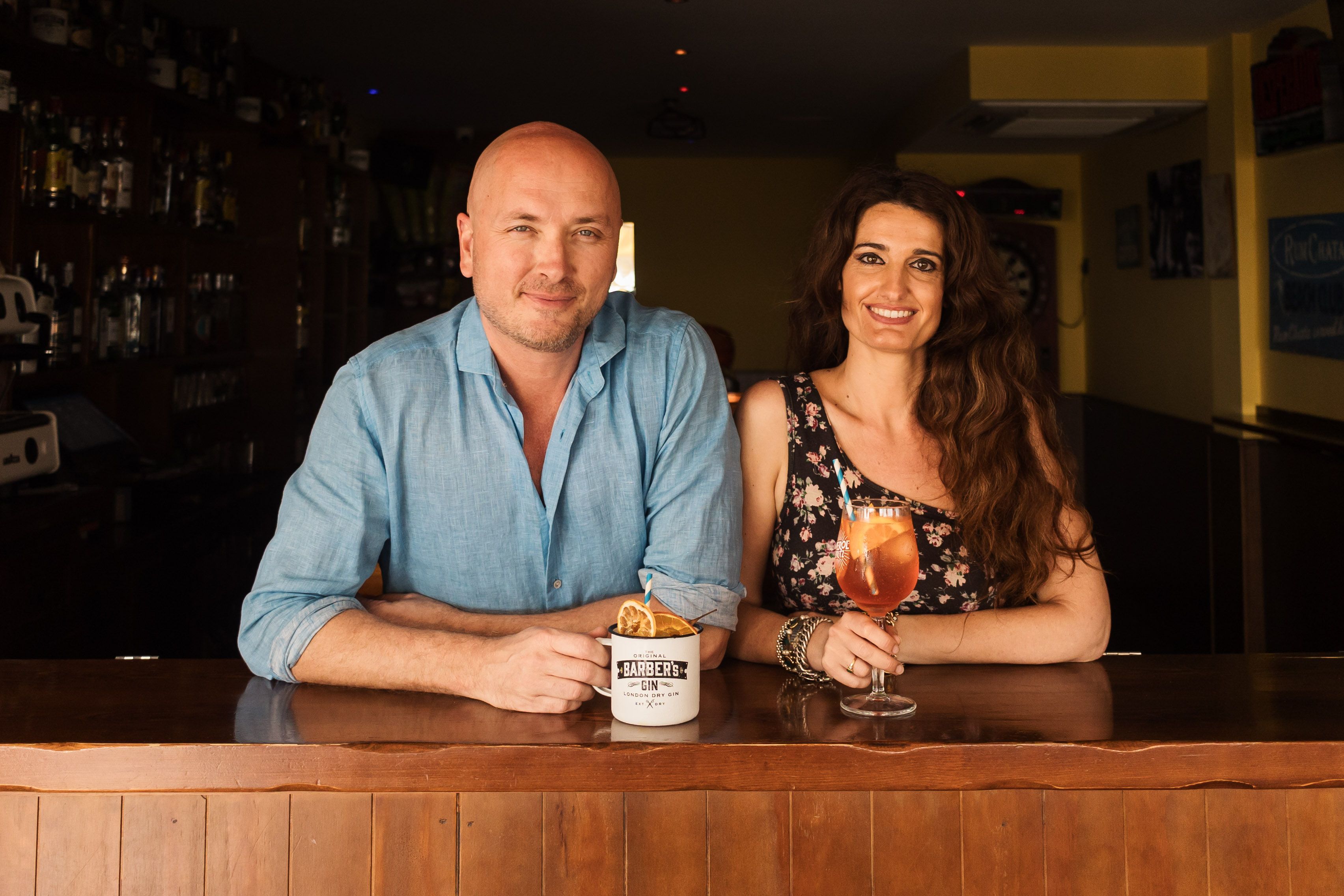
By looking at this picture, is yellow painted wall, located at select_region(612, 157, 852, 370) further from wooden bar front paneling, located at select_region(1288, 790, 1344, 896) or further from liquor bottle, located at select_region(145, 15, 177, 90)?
wooden bar front paneling, located at select_region(1288, 790, 1344, 896)

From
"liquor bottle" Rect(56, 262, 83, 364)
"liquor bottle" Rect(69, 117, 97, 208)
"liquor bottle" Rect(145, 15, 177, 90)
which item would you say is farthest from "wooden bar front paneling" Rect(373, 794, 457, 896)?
"liquor bottle" Rect(145, 15, 177, 90)

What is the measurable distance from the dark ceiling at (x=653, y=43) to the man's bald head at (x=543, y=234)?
10.1 ft

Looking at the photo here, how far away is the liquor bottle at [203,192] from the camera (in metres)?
4.09

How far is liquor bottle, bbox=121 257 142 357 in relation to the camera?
3514 millimetres

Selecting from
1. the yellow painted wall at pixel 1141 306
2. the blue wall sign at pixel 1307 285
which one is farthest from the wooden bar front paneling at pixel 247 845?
the yellow painted wall at pixel 1141 306

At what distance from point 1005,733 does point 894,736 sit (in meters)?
0.12

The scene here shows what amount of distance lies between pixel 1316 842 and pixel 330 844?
3.45ft

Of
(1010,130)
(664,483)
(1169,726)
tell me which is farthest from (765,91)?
(1169,726)

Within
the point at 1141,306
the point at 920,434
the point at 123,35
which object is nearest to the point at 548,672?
the point at 920,434

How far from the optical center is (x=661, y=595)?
1.50 m

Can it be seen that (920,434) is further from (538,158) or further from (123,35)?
(123,35)

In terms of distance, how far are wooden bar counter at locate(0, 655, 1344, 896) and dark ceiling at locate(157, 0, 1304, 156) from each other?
3745 mm

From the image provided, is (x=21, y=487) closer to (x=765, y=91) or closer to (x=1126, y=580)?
(x=765, y=91)

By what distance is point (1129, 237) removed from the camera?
20.3ft
